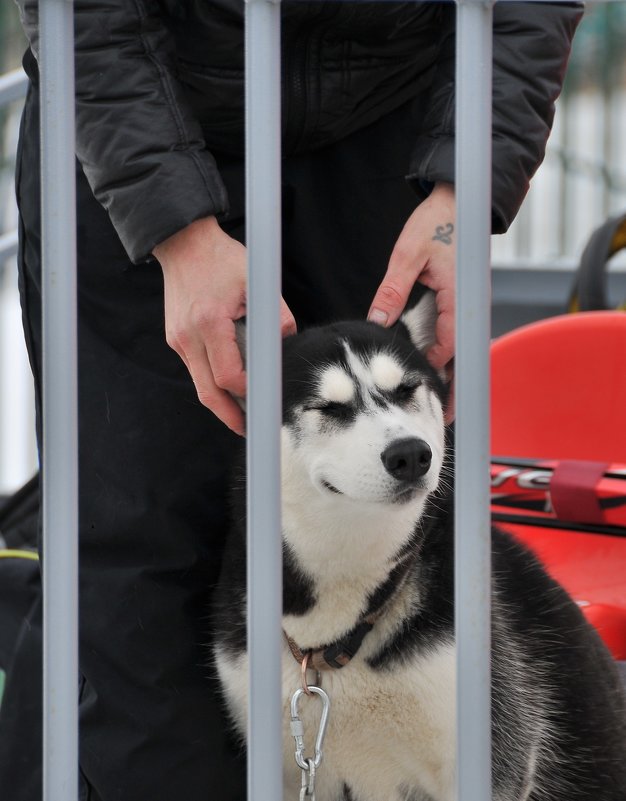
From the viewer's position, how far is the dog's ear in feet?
4.89

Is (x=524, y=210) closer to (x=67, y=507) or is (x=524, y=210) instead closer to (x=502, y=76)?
(x=502, y=76)

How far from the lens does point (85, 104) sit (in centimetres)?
125

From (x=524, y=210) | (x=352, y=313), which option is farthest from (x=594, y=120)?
(x=352, y=313)

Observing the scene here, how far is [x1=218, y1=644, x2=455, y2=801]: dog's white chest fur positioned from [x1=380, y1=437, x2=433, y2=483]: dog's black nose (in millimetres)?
275

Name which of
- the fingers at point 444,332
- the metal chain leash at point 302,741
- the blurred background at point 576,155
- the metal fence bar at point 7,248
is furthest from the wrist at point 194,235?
the blurred background at point 576,155

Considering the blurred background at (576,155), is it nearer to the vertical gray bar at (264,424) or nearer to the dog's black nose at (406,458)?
the dog's black nose at (406,458)

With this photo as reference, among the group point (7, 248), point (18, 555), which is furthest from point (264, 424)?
point (7, 248)

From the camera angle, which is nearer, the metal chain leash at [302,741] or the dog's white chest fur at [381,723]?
the metal chain leash at [302,741]

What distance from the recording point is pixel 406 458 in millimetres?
1393

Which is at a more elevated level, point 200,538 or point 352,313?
point 352,313

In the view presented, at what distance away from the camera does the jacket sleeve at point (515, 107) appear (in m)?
1.34

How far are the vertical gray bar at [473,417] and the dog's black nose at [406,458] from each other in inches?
14.6

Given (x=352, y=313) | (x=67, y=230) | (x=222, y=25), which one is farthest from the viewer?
(x=352, y=313)

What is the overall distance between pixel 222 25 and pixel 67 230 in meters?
0.47
